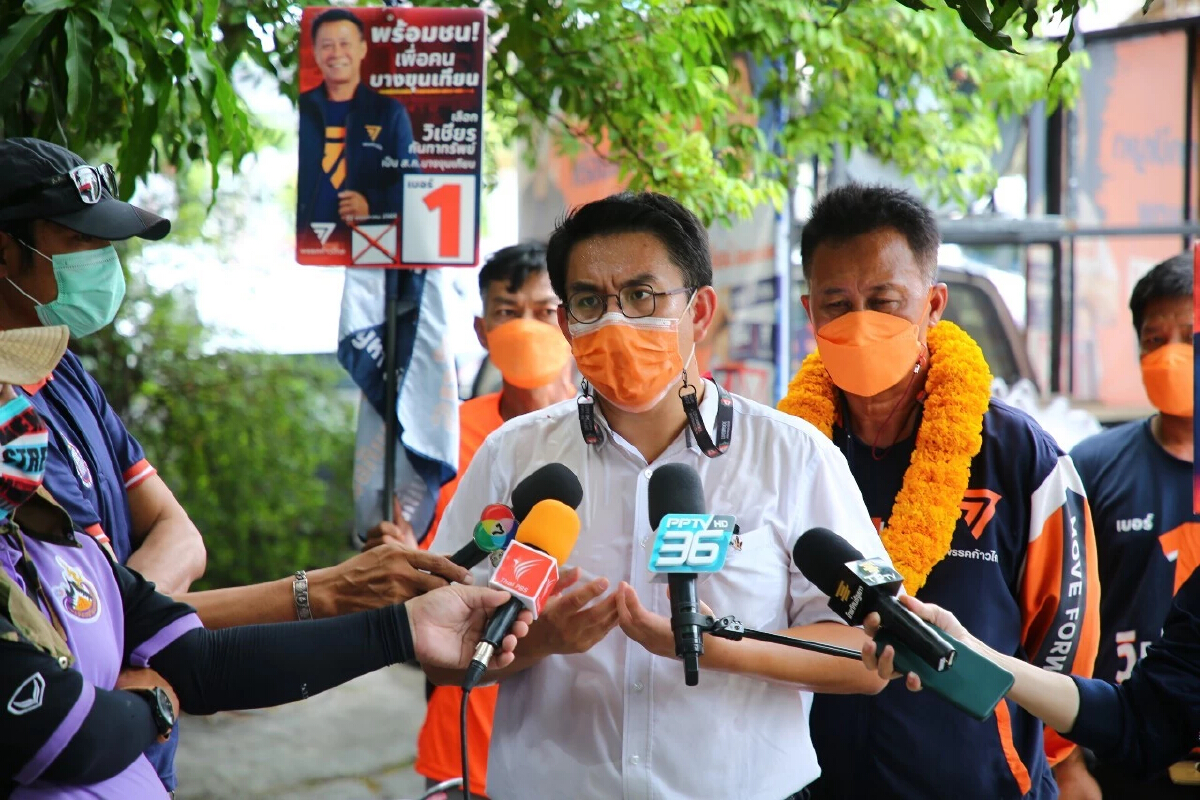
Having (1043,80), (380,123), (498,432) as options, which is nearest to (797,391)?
(498,432)

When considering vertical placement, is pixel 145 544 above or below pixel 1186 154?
below

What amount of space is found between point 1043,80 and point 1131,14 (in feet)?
11.0

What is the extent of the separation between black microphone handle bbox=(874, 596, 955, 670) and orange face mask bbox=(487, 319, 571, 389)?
7.63ft

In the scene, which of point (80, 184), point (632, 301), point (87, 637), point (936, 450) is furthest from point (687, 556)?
point (80, 184)

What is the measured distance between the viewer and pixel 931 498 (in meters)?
2.72

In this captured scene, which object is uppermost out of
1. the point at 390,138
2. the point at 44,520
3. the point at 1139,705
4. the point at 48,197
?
the point at 390,138

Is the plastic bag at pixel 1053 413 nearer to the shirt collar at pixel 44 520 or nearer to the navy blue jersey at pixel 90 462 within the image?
the navy blue jersey at pixel 90 462

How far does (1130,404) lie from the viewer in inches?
307

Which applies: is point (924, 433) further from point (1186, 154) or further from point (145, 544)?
point (1186, 154)

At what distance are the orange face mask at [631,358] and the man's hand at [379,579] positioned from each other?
516 mm

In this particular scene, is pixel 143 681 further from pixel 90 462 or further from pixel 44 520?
pixel 90 462

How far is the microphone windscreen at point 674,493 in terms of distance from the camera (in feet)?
6.65

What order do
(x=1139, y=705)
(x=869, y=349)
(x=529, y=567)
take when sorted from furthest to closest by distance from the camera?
(x=869, y=349), (x=1139, y=705), (x=529, y=567)

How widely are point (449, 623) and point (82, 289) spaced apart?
1143mm
